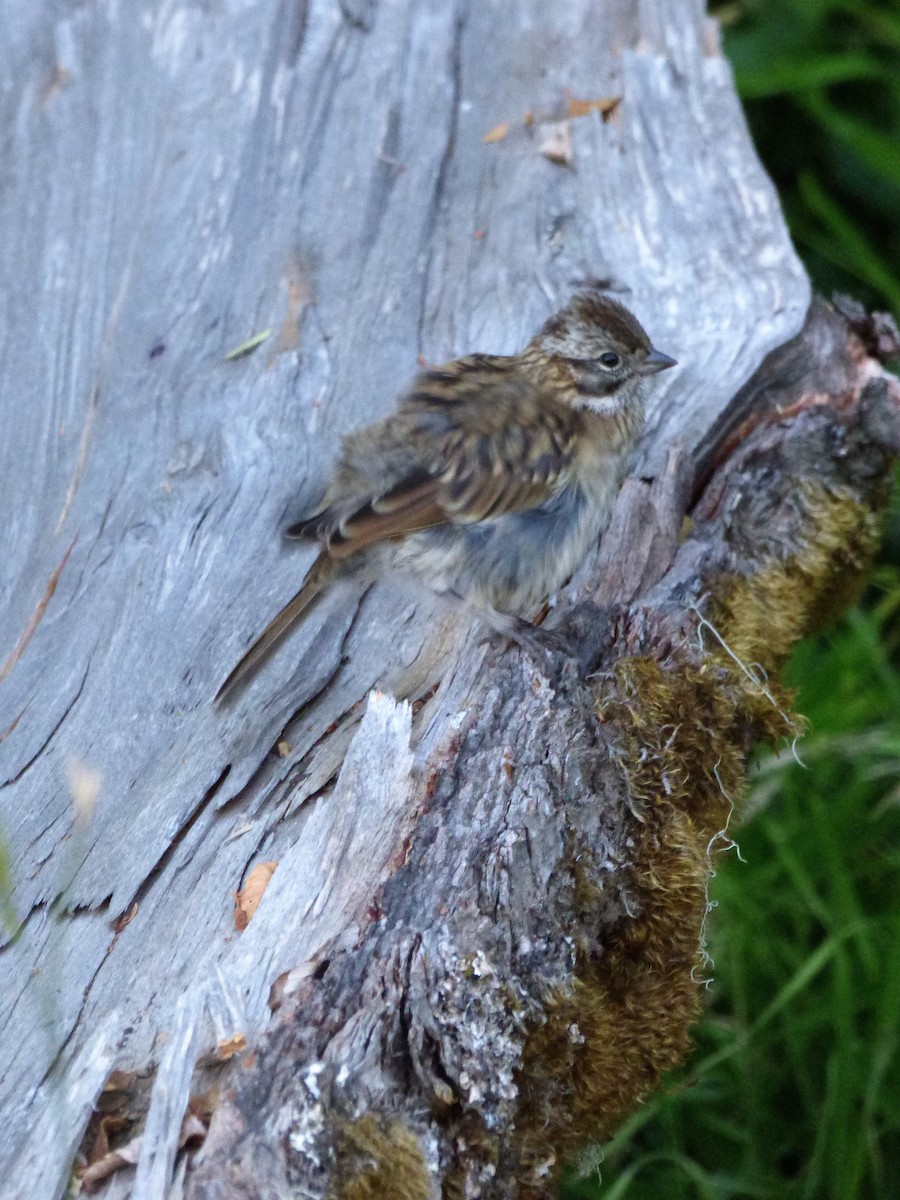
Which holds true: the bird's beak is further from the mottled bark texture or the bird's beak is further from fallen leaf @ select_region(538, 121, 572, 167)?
fallen leaf @ select_region(538, 121, 572, 167)

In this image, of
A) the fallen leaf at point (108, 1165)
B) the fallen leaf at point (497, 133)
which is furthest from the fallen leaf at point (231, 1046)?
the fallen leaf at point (497, 133)

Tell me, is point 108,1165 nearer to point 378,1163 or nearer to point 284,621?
point 378,1163

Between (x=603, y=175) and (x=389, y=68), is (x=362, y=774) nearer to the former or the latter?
(x=603, y=175)

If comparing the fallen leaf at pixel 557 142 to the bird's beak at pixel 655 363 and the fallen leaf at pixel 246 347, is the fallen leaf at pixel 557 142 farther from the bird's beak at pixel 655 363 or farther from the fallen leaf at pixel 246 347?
the fallen leaf at pixel 246 347

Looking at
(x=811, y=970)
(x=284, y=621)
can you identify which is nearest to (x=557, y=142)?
(x=284, y=621)

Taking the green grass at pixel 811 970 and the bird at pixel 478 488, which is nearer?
the bird at pixel 478 488

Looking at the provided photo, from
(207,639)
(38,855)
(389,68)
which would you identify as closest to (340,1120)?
(38,855)
